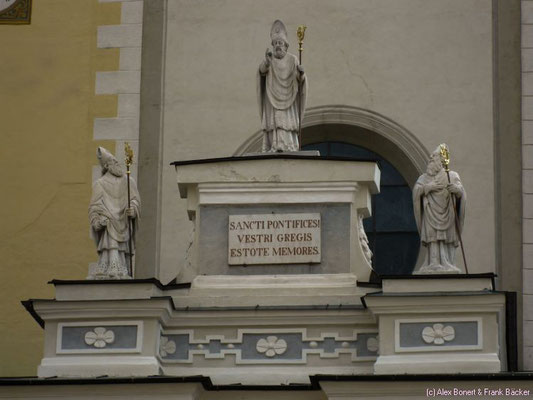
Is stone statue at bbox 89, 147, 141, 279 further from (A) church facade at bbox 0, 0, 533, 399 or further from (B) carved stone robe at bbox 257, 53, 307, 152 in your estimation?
(B) carved stone robe at bbox 257, 53, 307, 152

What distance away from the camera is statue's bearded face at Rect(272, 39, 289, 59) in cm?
2045

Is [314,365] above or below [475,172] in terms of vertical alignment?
below

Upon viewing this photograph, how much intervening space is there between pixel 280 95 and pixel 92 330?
3.06 metres

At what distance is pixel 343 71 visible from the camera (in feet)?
76.6

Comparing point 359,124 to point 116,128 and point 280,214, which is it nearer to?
point 116,128

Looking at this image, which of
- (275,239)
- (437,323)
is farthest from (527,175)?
(437,323)

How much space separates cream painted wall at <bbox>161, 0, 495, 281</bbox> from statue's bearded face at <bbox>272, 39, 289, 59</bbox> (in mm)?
2800

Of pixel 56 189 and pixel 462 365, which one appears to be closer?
pixel 462 365

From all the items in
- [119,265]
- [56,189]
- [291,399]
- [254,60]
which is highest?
[254,60]

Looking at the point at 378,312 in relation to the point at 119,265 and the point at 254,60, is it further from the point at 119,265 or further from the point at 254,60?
the point at 254,60

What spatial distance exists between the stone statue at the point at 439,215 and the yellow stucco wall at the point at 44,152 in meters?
4.76

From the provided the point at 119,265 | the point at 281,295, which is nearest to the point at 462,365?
the point at 281,295

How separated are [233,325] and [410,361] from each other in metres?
1.75

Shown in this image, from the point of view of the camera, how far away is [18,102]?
23.5 metres
